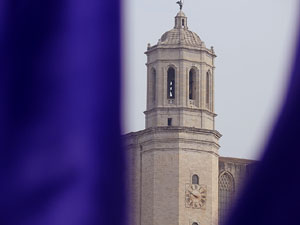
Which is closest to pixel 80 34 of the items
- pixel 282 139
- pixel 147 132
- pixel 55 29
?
pixel 55 29

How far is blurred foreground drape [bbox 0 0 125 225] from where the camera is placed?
60.3 inches

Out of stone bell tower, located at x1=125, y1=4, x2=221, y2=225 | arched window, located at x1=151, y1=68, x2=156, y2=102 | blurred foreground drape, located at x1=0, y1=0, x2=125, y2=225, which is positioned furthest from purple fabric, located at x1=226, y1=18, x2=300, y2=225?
arched window, located at x1=151, y1=68, x2=156, y2=102

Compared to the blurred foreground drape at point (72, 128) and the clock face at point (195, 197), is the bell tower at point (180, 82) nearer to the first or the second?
the clock face at point (195, 197)

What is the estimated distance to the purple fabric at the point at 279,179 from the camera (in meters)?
1.52

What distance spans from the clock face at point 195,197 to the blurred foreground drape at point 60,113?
159 feet

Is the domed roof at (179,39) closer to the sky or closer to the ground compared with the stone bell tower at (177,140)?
closer to the sky

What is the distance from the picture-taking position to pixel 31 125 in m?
1.55

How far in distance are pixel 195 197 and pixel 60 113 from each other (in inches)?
1922

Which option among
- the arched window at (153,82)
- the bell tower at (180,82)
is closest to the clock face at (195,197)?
the bell tower at (180,82)

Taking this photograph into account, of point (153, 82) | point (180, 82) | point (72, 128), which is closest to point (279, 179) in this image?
point (72, 128)

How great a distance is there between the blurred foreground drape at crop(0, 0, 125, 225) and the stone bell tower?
156 ft

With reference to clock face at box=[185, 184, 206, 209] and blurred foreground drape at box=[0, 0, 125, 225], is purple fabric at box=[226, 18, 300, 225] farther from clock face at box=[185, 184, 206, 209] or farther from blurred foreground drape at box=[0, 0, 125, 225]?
clock face at box=[185, 184, 206, 209]

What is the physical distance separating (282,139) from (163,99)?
48674mm

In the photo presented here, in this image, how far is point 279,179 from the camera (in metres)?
1.54
